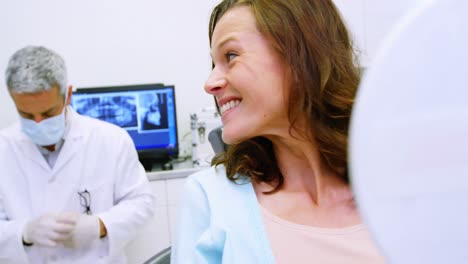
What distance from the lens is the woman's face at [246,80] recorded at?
30.1 inches

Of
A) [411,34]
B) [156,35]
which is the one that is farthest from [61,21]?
[411,34]

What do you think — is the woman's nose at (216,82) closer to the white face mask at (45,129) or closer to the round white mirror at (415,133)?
the round white mirror at (415,133)

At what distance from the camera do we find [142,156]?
106 inches

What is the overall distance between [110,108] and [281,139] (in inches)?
78.0

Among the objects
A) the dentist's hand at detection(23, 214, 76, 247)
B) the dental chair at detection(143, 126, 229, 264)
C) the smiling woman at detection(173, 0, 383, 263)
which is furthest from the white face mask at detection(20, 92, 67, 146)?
the smiling woman at detection(173, 0, 383, 263)

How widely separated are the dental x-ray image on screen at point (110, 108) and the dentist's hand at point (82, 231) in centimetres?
110

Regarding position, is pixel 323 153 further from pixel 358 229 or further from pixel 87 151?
pixel 87 151

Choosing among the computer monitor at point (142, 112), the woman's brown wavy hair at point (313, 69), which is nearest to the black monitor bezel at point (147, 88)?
the computer monitor at point (142, 112)

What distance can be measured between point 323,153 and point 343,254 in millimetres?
206

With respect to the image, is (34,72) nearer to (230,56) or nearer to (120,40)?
(230,56)

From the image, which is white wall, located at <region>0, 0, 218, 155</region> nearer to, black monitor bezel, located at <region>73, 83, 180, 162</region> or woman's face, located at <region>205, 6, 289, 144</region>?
black monitor bezel, located at <region>73, 83, 180, 162</region>

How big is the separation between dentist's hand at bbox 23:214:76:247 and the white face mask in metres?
0.29

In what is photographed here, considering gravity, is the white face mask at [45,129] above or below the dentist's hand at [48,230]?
above

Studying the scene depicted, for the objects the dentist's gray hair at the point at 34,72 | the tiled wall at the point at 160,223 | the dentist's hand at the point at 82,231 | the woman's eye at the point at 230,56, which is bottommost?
the tiled wall at the point at 160,223
